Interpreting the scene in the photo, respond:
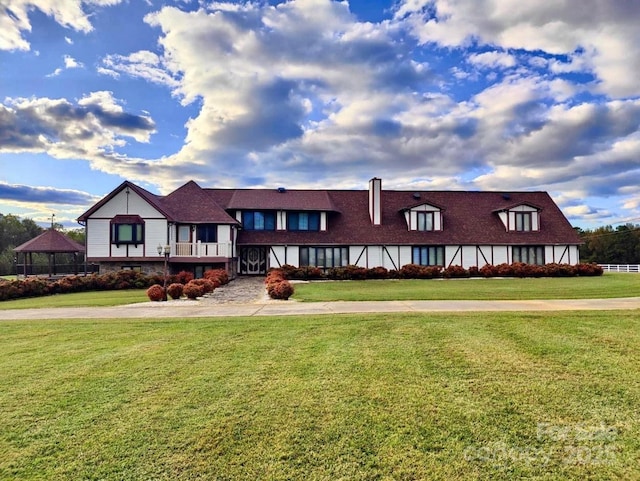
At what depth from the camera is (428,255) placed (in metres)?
30.8

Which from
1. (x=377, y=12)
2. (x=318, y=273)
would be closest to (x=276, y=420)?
(x=377, y=12)

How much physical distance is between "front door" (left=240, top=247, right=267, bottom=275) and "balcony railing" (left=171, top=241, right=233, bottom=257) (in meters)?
3.54

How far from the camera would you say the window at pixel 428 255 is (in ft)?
101

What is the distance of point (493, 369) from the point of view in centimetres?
616

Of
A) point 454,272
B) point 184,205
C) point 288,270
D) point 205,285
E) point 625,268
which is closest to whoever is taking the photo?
point 205,285

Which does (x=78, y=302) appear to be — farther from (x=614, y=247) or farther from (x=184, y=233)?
(x=614, y=247)

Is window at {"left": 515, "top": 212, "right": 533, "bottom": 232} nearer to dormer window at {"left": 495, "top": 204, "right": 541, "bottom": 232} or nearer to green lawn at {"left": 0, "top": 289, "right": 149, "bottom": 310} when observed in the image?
dormer window at {"left": 495, "top": 204, "right": 541, "bottom": 232}

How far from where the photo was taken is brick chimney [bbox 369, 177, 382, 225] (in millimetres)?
32125

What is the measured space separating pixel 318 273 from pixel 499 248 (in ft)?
46.5

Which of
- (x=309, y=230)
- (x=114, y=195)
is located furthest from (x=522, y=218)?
(x=114, y=195)

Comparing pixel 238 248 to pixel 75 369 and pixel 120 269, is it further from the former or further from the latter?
pixel 75 369

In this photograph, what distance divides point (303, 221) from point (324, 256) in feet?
10.6

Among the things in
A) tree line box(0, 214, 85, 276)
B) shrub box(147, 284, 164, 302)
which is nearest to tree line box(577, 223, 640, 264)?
shrub box(147, 284, 164, 302)

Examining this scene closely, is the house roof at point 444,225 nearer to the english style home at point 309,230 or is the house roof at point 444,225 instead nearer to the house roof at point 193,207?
the english style home at point 309,230
